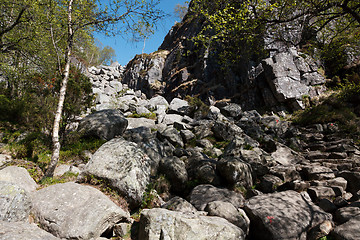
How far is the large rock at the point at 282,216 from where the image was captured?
15.8 ft

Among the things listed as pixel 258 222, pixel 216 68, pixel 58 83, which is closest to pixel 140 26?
pixel 58 83

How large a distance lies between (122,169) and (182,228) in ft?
10.4

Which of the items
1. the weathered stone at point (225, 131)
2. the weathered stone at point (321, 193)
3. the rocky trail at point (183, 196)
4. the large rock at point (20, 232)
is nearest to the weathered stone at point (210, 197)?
the rocky trail at point (183, 196)

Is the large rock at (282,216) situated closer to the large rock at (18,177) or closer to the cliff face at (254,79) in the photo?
the large rock at (18,177)

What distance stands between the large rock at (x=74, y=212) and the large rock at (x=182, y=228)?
41.8 inches

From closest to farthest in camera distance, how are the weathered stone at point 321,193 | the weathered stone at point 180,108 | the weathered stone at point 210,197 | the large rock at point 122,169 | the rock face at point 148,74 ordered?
the large rock at point 122,169 < the weathered stone at point 210,197 < the weathered stone at point 321,193 < the weathered stone at point 180,108 < the rock face at point 148,74

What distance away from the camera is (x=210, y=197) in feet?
21.5

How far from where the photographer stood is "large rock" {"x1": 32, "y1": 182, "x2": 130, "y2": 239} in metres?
4.20

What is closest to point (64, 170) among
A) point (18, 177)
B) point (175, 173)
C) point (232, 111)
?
point (18, 177)

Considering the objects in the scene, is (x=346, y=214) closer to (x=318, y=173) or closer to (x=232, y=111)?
(x=318, y=173)

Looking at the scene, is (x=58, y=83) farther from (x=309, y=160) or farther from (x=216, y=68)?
(x=216, y=68)

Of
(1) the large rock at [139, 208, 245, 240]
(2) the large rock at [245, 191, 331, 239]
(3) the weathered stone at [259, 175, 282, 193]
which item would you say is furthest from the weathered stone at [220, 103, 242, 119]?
(1) the large rock at [139, 208, 245, 240]

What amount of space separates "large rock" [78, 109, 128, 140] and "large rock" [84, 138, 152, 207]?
3.80 m

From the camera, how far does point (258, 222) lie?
516 centimetres
